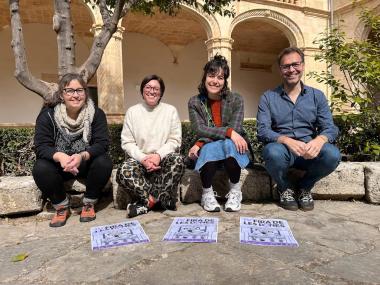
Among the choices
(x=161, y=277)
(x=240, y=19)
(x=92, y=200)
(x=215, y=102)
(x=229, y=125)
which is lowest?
(x=161, y=277)

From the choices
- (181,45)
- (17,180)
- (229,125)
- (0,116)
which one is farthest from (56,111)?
(181,45)

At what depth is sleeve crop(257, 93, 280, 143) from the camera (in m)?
3.03

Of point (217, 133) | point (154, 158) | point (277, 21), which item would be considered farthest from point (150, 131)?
point (277, 21)

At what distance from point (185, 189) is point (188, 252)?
4.16 ft

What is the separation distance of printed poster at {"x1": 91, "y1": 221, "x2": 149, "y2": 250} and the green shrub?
1368 mm

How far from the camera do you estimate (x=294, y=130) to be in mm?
3135

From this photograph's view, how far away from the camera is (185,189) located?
3.35 m

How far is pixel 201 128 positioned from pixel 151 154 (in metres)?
0.51

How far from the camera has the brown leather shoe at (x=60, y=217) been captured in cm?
282

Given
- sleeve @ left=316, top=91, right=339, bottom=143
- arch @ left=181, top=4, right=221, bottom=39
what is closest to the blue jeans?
sleeve @ left=316, top=91, right=339, bottom=143

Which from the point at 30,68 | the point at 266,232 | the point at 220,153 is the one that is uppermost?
the point at 30,68

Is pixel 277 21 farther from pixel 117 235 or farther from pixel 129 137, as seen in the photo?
pixel 117 235

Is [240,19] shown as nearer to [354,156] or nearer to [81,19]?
[81,19]

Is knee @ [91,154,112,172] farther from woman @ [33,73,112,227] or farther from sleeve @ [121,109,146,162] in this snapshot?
sleeve @ [121,109,146,162]
